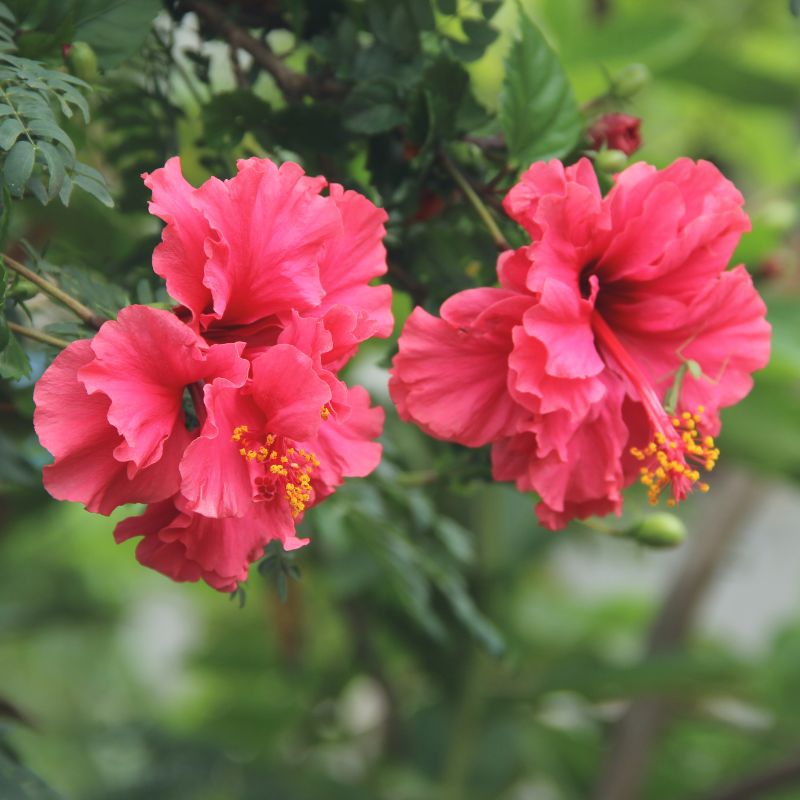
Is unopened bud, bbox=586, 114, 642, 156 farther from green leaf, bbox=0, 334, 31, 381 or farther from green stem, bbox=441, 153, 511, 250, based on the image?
green leaf, bbox=0, 334, 31, 381

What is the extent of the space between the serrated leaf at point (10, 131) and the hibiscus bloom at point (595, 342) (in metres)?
0.18

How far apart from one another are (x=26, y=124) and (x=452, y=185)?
8.8 inches

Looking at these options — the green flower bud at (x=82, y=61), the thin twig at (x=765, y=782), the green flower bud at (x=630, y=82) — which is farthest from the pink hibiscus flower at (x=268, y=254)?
the thin twig at (x=765, y=782)

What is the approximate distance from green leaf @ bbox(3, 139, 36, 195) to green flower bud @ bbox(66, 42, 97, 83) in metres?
0.09

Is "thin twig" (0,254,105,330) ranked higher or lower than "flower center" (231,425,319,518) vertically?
higher

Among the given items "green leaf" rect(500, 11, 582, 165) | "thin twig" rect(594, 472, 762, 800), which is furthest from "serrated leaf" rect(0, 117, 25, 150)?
"thin twig" rect(594, 472, 762, 800)

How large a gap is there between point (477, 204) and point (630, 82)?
0.43 feet

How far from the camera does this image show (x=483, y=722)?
50.0 inches

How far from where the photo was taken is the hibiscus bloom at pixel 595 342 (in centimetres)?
49

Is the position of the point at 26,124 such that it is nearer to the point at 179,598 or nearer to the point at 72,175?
the point at 72,175

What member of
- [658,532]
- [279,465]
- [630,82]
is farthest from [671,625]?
[279,465]

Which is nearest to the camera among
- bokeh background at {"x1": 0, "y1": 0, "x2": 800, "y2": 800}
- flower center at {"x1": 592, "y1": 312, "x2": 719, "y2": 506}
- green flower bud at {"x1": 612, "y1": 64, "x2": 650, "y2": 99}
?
flower center at {"x1": 592, "y1": 312, "x2": 719, "y2": 506}

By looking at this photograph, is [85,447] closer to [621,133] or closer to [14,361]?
[14,361]

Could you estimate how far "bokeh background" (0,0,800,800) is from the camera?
73cm
